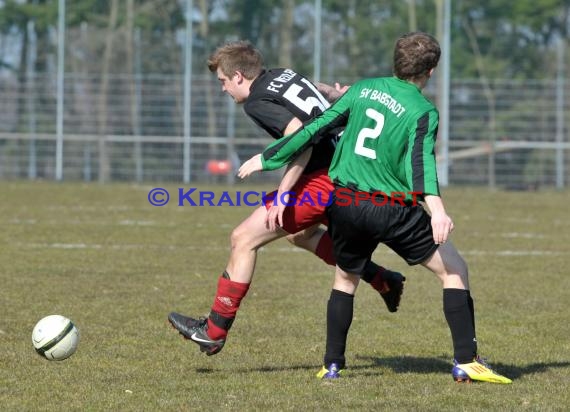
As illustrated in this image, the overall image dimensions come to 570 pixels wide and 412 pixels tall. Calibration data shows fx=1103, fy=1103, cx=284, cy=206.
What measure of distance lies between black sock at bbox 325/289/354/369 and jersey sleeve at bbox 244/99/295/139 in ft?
2.98

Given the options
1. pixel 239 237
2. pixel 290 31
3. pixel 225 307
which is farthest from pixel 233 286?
pixel 290 31

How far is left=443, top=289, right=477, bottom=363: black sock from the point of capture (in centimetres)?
550

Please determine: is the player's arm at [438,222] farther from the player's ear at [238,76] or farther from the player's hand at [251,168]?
the player's ear at [238,76]

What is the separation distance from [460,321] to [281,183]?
1.13 metres

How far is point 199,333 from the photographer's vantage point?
229 inches

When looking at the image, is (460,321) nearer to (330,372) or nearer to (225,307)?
(330,372)

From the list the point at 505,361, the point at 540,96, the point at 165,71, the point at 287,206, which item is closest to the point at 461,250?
the point at 505,361

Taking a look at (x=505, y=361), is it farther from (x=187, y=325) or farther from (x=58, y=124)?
(x=58, y=124)

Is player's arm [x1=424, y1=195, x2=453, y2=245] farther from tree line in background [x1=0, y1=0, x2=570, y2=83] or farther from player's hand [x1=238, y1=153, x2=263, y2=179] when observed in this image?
tree line in background [x1=0, y1=0, x2=570, y2=83]

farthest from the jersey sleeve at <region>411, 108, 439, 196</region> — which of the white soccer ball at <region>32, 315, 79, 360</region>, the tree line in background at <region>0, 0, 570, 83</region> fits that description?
the tree line in background at <region>0, 0, 570, 83</region>

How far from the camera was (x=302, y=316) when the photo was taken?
303 inches

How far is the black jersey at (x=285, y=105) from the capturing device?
5.57 m

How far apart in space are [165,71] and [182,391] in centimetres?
2406

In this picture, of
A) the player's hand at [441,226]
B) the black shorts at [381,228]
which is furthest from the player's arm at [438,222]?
the black shorts at [381,228]
